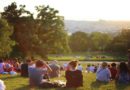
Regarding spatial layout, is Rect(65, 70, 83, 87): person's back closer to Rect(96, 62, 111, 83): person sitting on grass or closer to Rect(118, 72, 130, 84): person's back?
Rect(96, 62, 111, 83): person sitting on grass

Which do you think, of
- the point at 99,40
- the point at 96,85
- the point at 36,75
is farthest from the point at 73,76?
the point at 99,40

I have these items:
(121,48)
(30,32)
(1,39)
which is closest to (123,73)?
(1,39)

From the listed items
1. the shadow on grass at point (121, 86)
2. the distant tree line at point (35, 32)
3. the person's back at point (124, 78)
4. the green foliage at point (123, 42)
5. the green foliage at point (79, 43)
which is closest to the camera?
the shadow on grass at point (121, 86)

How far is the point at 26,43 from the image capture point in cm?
7256

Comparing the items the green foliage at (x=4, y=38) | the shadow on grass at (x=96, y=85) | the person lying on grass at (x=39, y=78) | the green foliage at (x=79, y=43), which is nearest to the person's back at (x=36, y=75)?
the person lying on grass at (x=39, y=78)

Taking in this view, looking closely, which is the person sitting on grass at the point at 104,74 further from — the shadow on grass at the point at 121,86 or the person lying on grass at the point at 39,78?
the person lying on grass at the point at 39,78

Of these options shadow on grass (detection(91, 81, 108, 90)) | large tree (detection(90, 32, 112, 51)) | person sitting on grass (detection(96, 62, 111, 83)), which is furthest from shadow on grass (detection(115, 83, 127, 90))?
large tree (detection(90, 32, 112, 51))

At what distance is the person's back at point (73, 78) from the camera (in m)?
20.6

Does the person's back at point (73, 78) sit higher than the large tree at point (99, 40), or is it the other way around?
the person's back at point (73, 78)

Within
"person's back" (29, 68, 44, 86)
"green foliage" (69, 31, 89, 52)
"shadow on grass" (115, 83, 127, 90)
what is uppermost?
"person's back" (29, 68, 44, 86)

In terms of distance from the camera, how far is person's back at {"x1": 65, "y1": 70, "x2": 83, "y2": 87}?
20.6m

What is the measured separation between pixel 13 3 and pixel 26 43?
22.9ft

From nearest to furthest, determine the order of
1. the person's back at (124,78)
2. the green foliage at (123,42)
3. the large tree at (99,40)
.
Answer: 1. the person's back at (124,78)
2. the green foliage at (123,42)
3. the large tree at (99,40)

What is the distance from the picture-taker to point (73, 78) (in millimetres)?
20672
